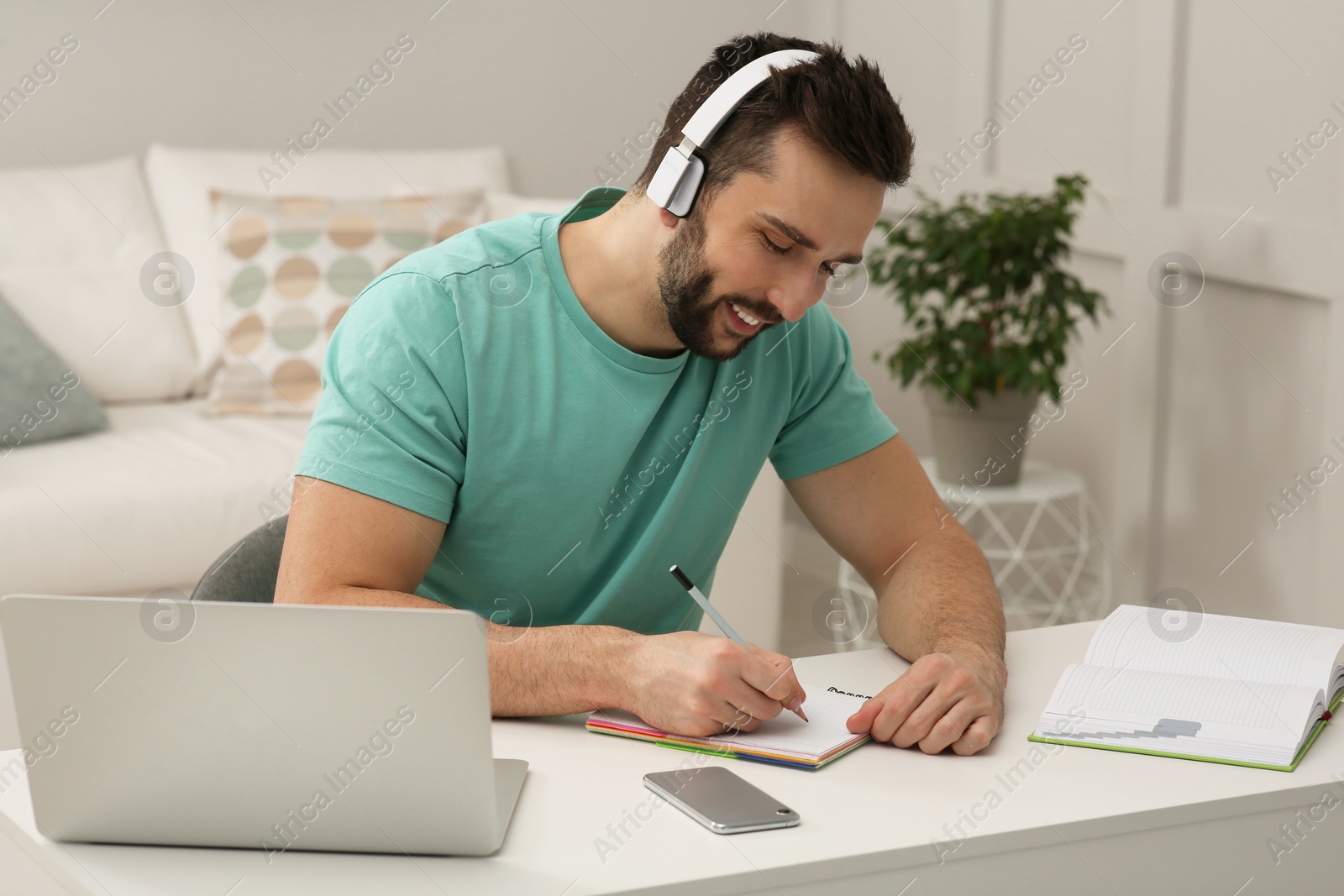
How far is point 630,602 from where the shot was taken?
1.49 metres

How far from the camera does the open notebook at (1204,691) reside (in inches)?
42.9

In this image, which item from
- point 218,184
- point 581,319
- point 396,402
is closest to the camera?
point 396,402

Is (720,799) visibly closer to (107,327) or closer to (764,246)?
(764,246)

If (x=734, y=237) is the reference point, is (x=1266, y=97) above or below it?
above

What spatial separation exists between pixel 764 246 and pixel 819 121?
0.14m

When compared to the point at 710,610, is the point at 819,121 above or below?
above

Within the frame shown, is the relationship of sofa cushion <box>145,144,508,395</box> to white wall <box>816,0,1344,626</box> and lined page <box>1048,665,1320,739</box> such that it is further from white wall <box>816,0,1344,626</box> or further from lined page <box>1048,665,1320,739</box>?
lined page <box>1048,665,1320,739</box>

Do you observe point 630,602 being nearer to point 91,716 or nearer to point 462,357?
point 462,357

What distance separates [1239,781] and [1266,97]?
165 centimetres

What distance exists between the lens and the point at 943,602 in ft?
4.57

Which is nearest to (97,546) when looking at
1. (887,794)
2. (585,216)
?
(585,216)

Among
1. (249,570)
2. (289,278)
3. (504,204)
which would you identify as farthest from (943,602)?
(504,204)

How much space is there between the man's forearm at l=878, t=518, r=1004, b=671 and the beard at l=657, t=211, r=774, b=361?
315 millimetres

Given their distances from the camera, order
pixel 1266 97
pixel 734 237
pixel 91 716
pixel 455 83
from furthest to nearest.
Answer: pixel 455 83 → pixel 1266 97 → pixel 734 237 → pixel 91 716
